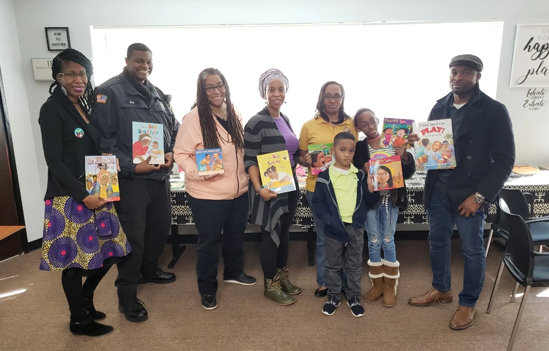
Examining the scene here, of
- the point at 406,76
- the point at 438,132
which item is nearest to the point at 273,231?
the point at 438,132

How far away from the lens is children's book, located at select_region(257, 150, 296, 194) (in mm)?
2006

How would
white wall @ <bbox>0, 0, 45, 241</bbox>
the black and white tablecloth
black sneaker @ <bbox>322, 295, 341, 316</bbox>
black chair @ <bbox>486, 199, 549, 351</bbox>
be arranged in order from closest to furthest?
black chair @ <bbox>486, 199, 549, 351</bbox>
black sneaker @ <bbox>322, 295, 341, 316</bbox>
the black and white tablecloth
white wall @ <bbox>0, 0, 45, 241</bbox>

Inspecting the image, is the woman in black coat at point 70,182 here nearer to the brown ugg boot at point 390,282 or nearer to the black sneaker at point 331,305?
the black sneaker at point 331,305

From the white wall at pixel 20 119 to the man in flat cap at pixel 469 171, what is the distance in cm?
349

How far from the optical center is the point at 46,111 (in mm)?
1771

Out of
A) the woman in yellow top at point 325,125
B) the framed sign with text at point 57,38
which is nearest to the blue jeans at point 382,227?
the woman in yellow top at point 325,125

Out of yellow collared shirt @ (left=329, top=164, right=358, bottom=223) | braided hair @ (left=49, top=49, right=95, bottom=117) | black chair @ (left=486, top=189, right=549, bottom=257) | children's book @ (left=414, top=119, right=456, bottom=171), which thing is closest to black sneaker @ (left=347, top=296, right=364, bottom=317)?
yellow collared shirt @ (left=329, top=164, right=358, bottom=223)

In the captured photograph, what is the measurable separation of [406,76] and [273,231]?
7.29 feet

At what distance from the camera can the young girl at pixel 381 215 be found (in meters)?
2.10

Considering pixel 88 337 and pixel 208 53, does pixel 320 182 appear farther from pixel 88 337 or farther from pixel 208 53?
pixel 208 53

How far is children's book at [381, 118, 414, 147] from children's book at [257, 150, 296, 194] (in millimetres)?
614

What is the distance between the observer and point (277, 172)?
2027 mm

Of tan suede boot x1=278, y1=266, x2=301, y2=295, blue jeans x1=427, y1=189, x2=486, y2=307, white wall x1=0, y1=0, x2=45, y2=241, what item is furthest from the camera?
white wall x1=0, y1=0, x2=45, y2=241

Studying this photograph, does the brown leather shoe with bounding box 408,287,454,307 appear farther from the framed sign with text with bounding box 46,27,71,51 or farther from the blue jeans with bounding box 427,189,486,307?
the framed sign with text with bounding box 46,27,71,51
